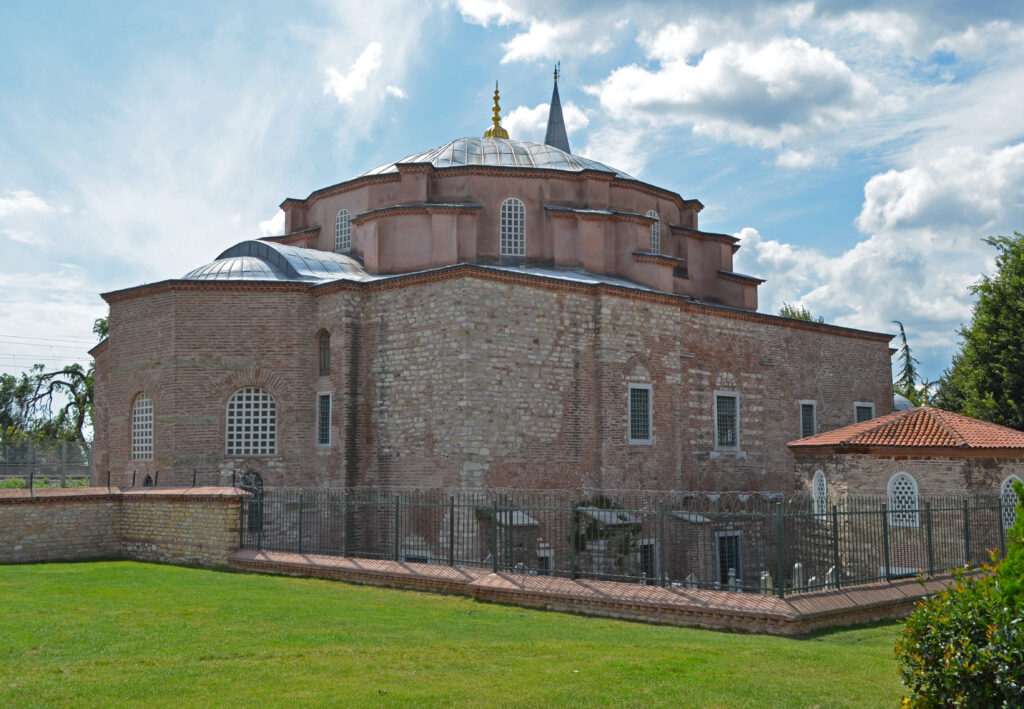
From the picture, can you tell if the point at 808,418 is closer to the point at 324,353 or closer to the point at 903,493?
the point at 903,493

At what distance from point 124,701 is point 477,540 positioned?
9.94 meters

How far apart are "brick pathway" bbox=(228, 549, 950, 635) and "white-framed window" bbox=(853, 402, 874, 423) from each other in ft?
43.3

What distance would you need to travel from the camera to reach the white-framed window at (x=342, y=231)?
22344 mm

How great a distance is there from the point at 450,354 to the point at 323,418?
3.52 meters

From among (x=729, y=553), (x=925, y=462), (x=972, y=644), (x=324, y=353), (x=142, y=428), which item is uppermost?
(x=324, y=353)

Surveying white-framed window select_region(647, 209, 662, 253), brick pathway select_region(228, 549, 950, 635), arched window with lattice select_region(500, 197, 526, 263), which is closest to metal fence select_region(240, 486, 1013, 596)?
brick pathway select_region(228, 549, 950, 635)

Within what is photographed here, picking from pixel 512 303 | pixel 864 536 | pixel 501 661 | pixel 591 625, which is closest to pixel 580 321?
pixel 512 303

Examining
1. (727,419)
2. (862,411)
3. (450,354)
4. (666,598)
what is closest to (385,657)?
(666,598)

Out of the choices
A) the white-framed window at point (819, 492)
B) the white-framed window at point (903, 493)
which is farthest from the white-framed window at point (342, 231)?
the white-framed window at point (903, 493)

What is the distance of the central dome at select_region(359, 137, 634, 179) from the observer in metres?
22.2

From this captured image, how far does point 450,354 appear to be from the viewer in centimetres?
1697

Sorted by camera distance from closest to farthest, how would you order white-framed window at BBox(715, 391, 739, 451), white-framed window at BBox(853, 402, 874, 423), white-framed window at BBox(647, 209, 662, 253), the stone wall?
the stone wall < white-framed window at BBox(715, 391, 739, 451) < white-framed window at BBox(647, 209, 662, 253) < white-framed window at BBox(853, 402, 874, 423)

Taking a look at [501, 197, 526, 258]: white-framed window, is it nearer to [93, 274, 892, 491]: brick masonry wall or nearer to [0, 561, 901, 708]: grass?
[93, 274, 892, 491]: brick masonry wall

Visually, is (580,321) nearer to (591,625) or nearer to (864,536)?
(864,536)
